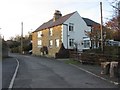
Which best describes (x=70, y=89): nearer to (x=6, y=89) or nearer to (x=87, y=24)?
(x=6, y=89)

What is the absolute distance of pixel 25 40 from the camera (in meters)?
93.2

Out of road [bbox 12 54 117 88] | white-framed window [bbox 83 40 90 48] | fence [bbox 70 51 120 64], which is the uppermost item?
white-framed window [bbox 83 40 90 48]

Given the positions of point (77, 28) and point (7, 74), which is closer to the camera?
point (7, 74)

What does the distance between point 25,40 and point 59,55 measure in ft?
152

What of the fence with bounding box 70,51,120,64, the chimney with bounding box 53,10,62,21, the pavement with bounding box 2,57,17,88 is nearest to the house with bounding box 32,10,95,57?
the chimney with bounding box 53,10,62,21

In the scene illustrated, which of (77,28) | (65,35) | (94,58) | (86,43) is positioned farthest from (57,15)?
(94,58)

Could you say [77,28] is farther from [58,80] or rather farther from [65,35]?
[58,80]

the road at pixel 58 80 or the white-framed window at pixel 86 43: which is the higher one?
the white-framed window at pixel 86 43

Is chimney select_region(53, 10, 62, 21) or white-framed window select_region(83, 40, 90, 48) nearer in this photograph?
white-framed window select_region(83, 40, 90, 48)

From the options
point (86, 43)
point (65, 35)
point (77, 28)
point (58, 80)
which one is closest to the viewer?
point (58, 80)

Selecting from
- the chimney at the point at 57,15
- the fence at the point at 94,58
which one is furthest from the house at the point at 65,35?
the fence at the point at 94,58

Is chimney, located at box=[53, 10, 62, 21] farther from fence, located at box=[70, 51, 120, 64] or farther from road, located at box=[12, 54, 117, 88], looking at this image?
road, located at box=[12, 54, 117, 88]

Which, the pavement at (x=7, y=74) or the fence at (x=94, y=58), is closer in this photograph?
the pavement at (x=7, y=74)

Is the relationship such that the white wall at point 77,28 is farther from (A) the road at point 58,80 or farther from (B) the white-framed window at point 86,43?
(A) the road at point 58,80
